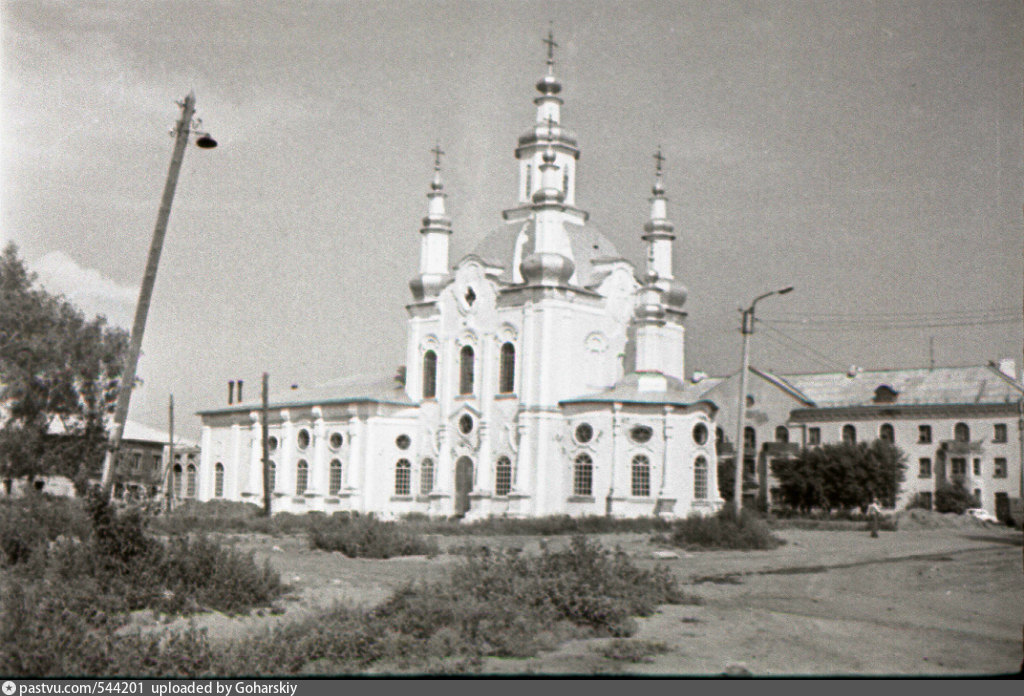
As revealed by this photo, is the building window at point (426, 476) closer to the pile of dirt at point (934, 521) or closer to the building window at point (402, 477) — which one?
the building window at point (402, 477)

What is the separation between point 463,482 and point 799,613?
28134 mm

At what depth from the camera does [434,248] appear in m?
44.1

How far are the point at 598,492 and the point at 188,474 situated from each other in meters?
26.6

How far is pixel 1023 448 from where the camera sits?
70.5 ft

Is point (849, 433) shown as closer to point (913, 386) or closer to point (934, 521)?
point (913, 386)

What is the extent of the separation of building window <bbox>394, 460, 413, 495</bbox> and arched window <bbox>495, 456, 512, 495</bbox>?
15.9 ft

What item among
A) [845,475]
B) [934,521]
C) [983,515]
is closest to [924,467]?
[845,475]

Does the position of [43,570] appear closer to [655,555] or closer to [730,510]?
[655,555]

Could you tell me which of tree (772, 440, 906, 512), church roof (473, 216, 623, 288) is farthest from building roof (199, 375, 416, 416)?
tree (772, 440, 906, 512)

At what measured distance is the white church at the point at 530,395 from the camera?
124ft

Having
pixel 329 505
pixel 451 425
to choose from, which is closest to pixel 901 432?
pixel 451 425

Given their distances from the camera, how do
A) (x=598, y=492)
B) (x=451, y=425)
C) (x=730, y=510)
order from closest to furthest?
(x=730, y=510) → (x=598, y=492) → (x=451, y=425)

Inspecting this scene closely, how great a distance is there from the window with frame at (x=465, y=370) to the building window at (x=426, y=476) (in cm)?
327

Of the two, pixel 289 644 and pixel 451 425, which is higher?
pixel 451 425
